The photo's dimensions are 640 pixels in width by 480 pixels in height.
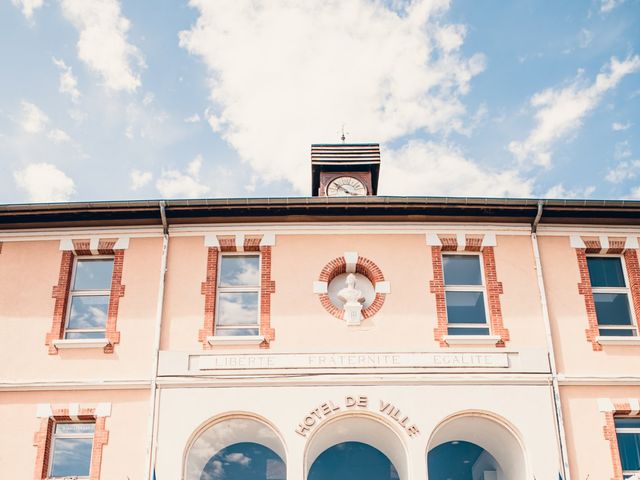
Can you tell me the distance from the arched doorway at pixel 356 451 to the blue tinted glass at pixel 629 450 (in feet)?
13.6

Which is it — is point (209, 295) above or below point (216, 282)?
below

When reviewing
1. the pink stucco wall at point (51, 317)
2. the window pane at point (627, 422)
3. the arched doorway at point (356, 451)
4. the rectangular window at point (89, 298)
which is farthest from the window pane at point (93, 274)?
the window pane at point (627, 422)

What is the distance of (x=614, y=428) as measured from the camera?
1430 centimetres

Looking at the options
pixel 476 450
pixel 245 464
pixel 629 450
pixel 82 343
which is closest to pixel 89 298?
pixel 82 343

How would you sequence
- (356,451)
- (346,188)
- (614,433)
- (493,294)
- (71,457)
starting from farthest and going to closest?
1. (346,188)
2. (356,451)
3. (493,294)
4. (71,457)
5. (614,433)

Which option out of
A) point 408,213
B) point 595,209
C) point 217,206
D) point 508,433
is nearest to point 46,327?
point 217,206

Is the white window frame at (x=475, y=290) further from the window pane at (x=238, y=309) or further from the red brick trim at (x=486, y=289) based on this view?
the window pane at (x=238, y=309)

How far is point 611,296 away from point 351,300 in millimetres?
5473

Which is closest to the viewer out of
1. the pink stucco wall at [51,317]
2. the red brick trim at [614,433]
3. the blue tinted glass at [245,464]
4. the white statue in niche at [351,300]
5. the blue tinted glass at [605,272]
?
the red brick trim at [614,433]

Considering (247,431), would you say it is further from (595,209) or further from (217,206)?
(595,209)

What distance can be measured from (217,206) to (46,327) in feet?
13.8

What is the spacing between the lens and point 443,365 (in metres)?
14.6

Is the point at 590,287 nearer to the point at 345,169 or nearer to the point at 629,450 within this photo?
the point at 629,450

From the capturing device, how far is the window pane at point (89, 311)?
1551 centimetres
